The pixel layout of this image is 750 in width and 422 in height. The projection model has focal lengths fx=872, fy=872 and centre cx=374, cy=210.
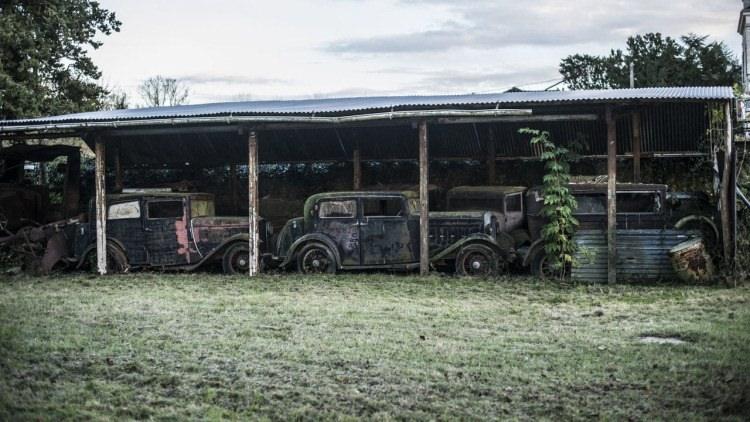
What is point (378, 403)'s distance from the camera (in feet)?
21.9

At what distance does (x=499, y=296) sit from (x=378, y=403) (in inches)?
232

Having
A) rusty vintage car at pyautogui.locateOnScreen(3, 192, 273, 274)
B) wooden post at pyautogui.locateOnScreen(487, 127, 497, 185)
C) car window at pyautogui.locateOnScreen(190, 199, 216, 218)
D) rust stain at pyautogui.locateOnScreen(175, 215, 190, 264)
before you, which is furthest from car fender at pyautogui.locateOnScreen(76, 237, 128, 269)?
wooden post at pyautogui.locateOnScreen(487, 127, 497, 185)

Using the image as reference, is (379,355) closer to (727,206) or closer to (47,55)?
(727,206)

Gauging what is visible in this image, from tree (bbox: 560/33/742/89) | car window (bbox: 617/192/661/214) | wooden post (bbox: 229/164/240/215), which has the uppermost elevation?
tree (bbox: 560/33/742/89)

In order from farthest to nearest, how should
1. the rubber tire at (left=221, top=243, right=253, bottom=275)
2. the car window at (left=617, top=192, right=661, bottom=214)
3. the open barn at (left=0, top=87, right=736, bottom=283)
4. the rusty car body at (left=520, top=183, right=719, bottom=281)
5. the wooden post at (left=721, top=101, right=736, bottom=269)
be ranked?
the rubber tire at (left=221, top=243, right=253, bottom=275) → the open barn at (left=0, top=87, right=736, bottom=283) → the car window at (left=617, top=192, right=661, bottom=214) → the rusty car body at (left=520, top=183, right=719, bottom=281) → the wooden post at (left=721, top=101, right=736, bottom=269)

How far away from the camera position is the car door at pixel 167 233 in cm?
1563

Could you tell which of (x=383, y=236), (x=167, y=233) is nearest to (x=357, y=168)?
(x=383, y=236)

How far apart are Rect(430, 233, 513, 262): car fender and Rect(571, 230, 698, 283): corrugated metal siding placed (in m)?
1.22

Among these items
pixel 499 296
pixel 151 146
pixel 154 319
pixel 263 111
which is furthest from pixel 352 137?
pixel 154 319

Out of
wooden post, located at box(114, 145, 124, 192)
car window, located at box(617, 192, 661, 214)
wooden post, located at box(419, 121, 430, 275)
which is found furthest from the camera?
wooden post, located at box(114, 145, 124, 192)

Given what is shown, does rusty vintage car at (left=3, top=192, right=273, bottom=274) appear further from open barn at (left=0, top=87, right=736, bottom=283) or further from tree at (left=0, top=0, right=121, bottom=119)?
tree at (left=0, top=0, right=121, bottom=119)

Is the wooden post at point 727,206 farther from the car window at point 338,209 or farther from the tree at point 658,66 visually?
the tree at point 658,66

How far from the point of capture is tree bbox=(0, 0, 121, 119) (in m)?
22.3

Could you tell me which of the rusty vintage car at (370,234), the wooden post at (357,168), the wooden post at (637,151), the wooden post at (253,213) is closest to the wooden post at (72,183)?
the wooden post at (253,213)
